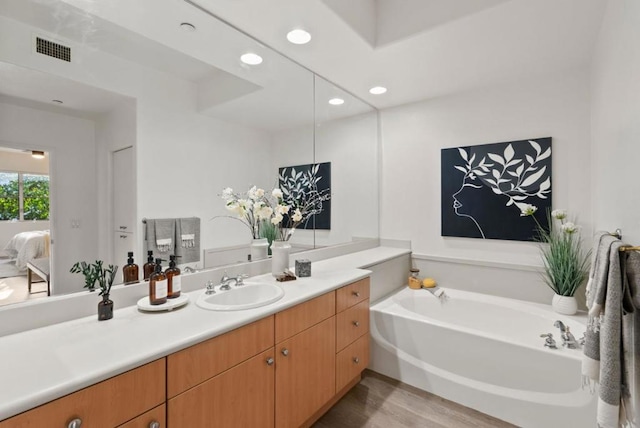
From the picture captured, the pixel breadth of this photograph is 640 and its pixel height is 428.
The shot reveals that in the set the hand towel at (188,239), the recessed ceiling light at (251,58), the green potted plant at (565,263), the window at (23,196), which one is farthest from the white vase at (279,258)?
the green potted plant at (565,263)

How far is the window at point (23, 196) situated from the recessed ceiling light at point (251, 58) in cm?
133

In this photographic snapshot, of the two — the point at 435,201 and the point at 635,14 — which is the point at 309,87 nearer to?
the point at 435,201

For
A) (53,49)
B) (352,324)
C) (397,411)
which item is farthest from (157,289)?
(397,411)

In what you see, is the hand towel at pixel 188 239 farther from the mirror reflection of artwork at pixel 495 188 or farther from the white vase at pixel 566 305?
the white vase at pixel 566 305

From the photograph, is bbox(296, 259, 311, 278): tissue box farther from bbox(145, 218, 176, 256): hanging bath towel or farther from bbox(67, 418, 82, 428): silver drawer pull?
bbox(67, 418, 82, 428): silver drawer pull

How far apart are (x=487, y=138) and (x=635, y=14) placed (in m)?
1.58

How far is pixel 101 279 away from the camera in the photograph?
4.19 ft

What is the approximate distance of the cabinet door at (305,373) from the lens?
1.46 m

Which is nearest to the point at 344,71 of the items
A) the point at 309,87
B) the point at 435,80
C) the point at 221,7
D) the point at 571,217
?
the point at 309,87

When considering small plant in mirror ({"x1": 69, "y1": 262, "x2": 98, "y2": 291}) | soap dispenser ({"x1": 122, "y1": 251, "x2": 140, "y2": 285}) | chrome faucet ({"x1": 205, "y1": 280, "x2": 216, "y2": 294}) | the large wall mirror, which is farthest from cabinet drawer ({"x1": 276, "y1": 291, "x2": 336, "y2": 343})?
small plant in mirror ({"x1": 69, "y1": 262, "x2": 98, "y2": 291})

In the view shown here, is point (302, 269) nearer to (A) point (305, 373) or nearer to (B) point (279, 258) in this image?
(B) point (279, 258)

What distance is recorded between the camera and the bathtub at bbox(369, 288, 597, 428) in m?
1.73

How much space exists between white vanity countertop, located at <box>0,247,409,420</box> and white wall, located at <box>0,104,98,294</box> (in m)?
0.26

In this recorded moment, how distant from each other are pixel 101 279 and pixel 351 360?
156 centimetres
